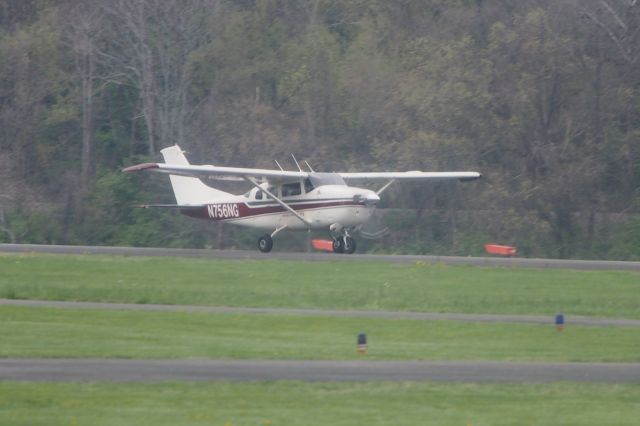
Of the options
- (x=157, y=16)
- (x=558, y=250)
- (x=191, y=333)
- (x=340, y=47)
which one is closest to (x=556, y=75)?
(x=558, y=250)

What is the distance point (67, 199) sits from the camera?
43.9 m

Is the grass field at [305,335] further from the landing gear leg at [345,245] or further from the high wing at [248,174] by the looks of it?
the landing gear leg at [345,245]

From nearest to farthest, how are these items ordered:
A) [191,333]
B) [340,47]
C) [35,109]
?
[191,333]
[35,109]
[340,47]

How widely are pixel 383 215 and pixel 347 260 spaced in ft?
34.4

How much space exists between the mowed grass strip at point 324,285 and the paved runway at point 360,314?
0.60m

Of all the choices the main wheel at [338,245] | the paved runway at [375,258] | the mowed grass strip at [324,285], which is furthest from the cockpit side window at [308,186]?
the mowed grass strip at [324,285]

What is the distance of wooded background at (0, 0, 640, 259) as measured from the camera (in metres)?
40.0

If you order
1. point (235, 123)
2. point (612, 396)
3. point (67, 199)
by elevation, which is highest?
point (235, 123)

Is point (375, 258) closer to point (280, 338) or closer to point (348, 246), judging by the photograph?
point (348, 246)

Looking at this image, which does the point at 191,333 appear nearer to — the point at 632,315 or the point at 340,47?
the point at 632,315

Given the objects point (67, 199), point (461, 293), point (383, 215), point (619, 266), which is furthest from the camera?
point (67, 199)

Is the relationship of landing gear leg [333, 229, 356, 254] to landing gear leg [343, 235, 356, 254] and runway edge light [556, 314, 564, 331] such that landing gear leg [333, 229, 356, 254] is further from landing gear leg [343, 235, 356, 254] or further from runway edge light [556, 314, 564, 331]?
runway edge light [556, 314, 564, 331]

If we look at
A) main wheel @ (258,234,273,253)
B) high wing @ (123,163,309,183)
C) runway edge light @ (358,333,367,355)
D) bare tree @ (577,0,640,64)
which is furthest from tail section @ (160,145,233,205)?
runway edge light @ (358,333,367,355)

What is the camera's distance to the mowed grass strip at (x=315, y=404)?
10789mm
